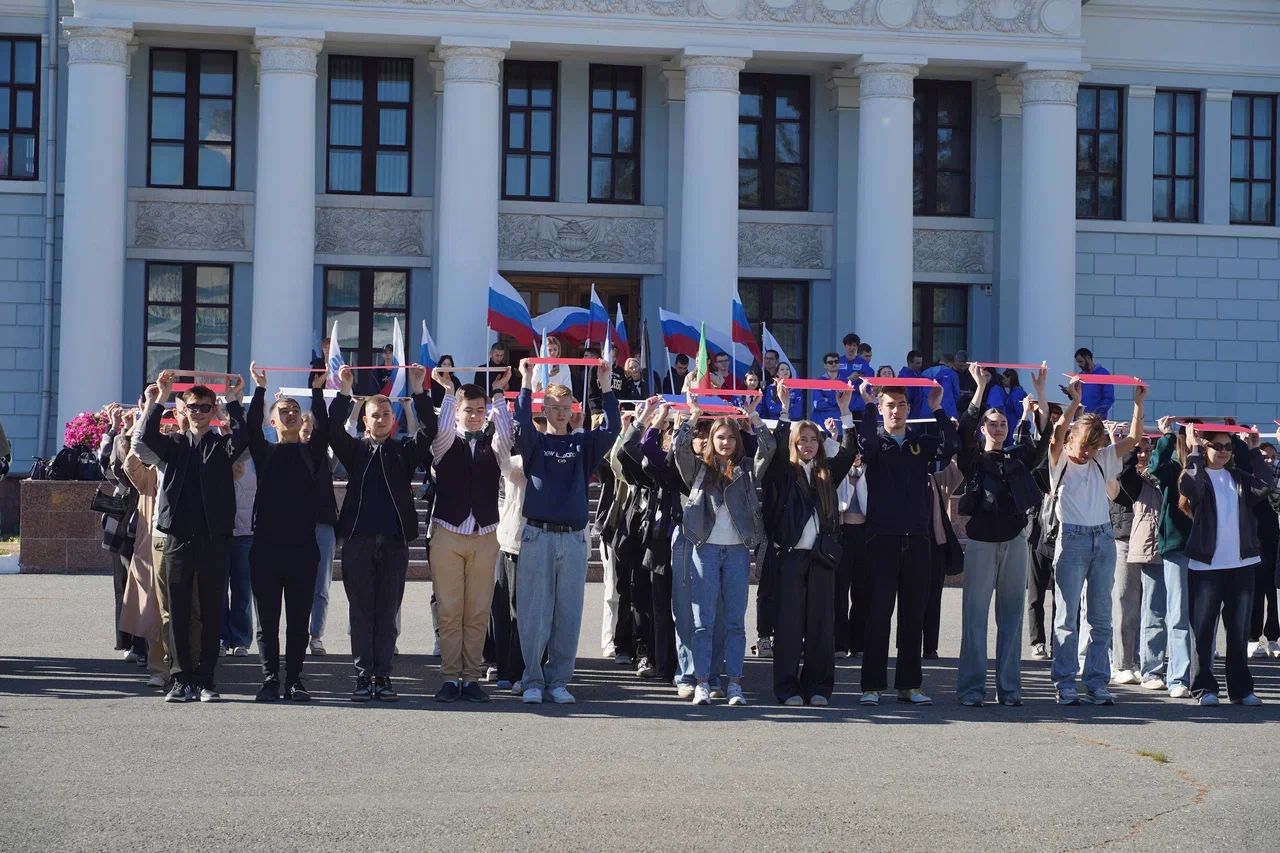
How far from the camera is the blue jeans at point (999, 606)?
39.1ft

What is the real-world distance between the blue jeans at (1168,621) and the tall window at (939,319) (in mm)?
18404

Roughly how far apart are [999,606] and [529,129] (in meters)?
19.7

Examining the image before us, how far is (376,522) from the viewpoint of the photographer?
38.4 feet

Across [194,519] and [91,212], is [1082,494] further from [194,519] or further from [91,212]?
[91,212]

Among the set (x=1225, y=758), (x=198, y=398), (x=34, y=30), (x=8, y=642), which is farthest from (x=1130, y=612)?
(x=34, y=30)

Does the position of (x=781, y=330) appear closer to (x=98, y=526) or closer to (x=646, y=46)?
(x=646, y=46)

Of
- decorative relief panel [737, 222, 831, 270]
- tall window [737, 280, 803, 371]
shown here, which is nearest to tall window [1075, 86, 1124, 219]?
decorative relief panel [737, 222, 831, 270]

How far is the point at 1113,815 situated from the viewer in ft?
27.6

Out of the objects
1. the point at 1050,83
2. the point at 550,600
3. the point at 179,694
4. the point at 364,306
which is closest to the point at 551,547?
the point at 550,600

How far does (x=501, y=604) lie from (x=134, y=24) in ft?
58.0

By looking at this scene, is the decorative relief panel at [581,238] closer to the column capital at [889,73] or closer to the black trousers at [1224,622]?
the column capital at [889,73]

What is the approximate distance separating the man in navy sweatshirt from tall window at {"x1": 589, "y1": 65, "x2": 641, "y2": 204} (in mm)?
18794

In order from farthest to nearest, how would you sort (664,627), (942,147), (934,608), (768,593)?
(942,147)
(934,608)
(768,593)
(664,627)

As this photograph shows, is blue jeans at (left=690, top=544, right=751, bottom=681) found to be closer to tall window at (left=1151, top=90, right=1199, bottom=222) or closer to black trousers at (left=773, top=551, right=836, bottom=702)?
black trousers at (left=773, top=551, right=836, bottom=702)
